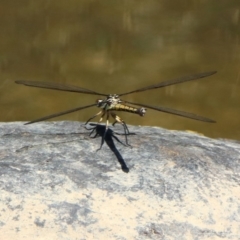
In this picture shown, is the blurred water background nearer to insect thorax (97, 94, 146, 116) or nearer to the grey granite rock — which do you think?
insect thorax (97, 94, 146, 116)

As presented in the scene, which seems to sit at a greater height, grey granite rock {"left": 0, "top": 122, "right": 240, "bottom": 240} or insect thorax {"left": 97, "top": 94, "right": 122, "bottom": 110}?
insect thorax {"left": 97, "top": 94, "right": 122, "bottom": 110}

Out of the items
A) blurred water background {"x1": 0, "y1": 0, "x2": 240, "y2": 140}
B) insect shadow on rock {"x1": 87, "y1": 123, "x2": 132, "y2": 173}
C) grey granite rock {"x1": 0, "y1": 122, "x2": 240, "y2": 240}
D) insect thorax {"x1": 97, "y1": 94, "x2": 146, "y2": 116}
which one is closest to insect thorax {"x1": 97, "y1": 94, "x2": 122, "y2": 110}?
insect thorax {"x1": 97, "y1": 94, "x2": 146, "y2": 116}

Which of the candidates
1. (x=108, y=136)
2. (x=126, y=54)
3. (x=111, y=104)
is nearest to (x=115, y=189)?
(x=108, y=136)

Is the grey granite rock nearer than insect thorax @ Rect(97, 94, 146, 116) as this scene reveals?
Yes

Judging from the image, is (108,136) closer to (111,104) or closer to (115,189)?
(111,104)

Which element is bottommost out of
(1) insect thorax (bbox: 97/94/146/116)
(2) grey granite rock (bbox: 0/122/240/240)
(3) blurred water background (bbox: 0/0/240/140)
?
(3) blurred water background (bbox: 0/0/240/140)

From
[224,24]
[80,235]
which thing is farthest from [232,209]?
[224,24]

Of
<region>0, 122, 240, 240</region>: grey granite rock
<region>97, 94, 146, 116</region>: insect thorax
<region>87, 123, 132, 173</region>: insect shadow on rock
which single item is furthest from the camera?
<region>97, 94, 146, 116</region>: insect thorax
